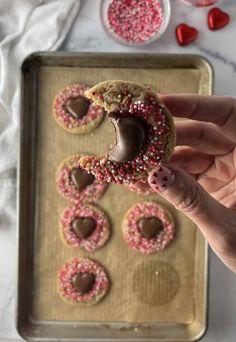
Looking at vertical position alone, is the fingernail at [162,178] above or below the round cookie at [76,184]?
above

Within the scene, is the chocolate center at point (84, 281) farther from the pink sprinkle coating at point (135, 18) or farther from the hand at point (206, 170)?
the pink sprinkle coating at point (135, 18)

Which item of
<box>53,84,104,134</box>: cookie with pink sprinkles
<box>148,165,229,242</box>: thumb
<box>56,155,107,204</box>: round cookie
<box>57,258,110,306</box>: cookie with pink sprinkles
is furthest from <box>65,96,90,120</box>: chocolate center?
<box>148,165,229,242</box>: thumb

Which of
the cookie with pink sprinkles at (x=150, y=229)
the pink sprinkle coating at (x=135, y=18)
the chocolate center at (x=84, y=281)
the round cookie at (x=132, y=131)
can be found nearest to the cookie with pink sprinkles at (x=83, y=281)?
the chocolate center at (x=84, y=281)

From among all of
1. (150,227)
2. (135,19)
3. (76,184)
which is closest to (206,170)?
(150,227)

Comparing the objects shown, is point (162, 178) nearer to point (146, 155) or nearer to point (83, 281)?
point (146, 155)

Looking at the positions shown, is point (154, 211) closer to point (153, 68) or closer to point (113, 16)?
point (153, 68)
